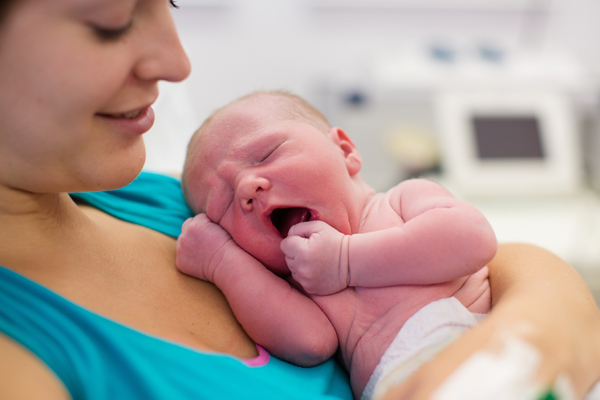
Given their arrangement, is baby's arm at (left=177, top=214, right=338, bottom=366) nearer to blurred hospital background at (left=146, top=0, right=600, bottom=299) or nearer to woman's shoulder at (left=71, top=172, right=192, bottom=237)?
woman's shoulder at (left=71, top=172, right=192, bottom=237)

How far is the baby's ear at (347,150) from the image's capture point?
0.97 meters

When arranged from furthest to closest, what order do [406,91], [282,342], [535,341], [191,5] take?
[191,5], [406,91], [282,342], [535,341]

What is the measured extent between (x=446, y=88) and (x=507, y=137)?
0.39 meters

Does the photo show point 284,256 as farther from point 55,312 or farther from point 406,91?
point 406,91

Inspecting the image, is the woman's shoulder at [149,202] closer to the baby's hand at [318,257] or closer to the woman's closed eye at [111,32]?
the baby's hand at [318,257]

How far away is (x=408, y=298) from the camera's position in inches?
31.1

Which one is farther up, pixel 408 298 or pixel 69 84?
pixel 69 84

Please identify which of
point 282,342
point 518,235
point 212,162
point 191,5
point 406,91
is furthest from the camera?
point 191,5

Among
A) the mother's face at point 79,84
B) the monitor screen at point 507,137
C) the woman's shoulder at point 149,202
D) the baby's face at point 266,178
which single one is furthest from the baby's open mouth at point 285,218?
the monitor screen at point 507,137

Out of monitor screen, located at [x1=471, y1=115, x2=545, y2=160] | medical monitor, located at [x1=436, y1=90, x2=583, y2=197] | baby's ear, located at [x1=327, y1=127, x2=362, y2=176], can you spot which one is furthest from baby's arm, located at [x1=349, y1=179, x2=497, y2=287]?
monitor screen, located at [x1=471, y1=115, x2=545, y2=160]

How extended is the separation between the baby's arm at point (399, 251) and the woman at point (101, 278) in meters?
0.10

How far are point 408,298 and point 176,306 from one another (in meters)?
0.39

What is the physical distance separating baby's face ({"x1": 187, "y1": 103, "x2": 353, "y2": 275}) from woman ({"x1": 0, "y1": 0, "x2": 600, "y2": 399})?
176mm

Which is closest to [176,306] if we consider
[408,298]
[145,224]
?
[145,224]
